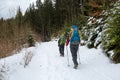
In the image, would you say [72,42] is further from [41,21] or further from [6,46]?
[41,21]

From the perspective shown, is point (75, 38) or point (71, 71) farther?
point (75, 38)

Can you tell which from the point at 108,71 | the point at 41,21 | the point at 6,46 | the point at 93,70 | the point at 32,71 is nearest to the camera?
the point at 108,71

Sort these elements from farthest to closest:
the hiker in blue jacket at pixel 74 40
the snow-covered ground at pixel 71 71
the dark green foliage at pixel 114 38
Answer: the hiker in blue jacket at pixel 74 40 → the dark green foliage at pixel 114 38 → the snow-covered ground at pixel 71 71

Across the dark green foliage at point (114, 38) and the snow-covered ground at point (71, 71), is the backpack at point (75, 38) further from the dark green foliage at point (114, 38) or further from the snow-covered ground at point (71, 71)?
the dark green foliage at point (114, 38)

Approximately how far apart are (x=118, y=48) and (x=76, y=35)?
6.16ft

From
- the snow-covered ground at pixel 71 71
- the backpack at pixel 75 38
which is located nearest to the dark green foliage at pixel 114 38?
the snow-covered ground at pixel 71 71

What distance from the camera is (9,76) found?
869 centimetres

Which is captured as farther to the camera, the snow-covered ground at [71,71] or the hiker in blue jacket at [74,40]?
the hiker in blue jacket at [74,40]

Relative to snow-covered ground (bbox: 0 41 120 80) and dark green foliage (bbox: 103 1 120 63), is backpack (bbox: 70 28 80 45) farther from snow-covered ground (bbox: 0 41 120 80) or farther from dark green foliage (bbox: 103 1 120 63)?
dark green foliage (bbox: 103 1 120 63)

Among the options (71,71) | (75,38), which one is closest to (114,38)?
(75,38)

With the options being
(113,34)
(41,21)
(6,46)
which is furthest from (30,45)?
Answer: (41,21)

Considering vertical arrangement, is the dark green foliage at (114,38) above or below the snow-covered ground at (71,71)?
above

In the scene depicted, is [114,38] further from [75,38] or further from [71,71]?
[71,71]

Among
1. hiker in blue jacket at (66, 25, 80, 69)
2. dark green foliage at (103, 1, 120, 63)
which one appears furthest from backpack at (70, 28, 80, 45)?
dark green foliage at (103, 1, 120, 63)
